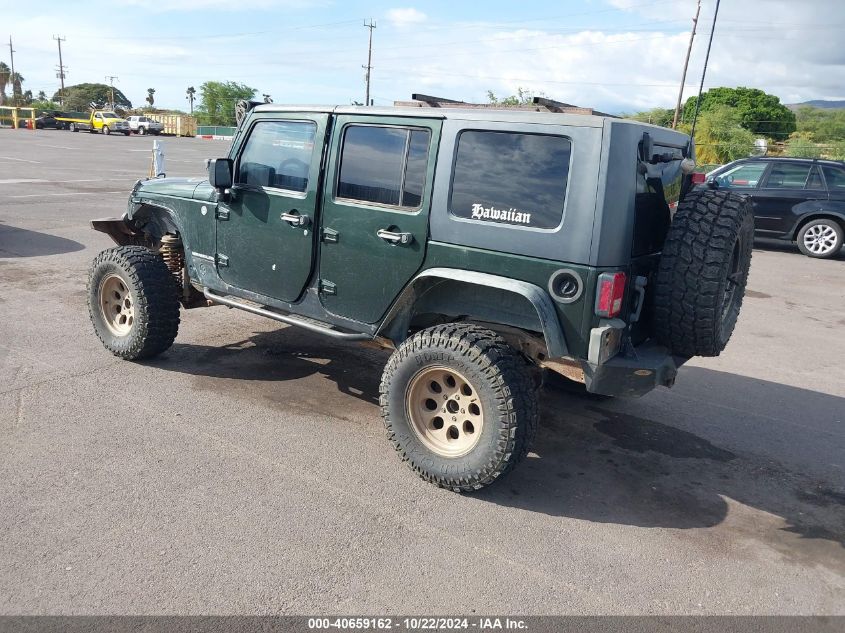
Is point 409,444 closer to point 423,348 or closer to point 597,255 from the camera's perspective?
point 423,348

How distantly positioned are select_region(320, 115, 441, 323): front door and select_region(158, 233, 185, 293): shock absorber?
1.72 meters

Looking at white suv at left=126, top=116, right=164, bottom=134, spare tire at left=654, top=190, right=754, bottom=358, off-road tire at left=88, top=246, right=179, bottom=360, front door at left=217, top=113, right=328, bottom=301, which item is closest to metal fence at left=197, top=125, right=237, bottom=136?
white suv at left=126, top=116, right=164, bottom=134

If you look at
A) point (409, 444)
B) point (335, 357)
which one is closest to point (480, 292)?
point (409, 444)

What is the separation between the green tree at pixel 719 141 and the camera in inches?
1105

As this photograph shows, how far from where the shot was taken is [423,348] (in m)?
3.91

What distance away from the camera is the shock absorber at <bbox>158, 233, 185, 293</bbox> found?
18.4ft

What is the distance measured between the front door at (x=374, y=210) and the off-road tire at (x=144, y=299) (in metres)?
1.52

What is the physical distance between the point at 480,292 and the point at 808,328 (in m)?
5.68

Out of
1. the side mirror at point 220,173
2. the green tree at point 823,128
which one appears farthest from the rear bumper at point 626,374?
the green tree at point 823,128

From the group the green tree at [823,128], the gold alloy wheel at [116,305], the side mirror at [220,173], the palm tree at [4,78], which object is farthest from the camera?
the palm tree at [4,78]

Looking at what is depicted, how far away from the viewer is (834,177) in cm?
1241

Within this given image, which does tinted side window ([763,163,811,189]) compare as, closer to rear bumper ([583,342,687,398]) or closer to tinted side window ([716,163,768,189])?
tinted side window ([716,163,768,189])

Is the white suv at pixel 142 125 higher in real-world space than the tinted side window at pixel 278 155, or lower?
higher

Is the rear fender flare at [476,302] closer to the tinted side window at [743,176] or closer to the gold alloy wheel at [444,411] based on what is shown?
the gold alloy wheel at [444,411]
